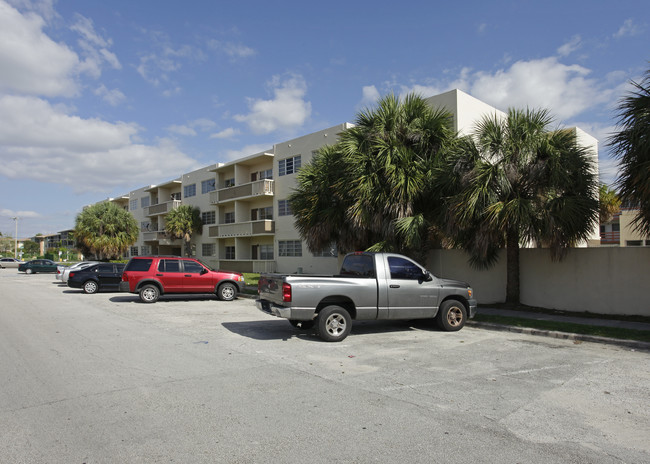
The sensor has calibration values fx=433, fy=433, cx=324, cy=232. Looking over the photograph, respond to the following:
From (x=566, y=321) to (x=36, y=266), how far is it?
153 ft

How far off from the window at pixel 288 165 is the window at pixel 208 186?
11340 millimetres

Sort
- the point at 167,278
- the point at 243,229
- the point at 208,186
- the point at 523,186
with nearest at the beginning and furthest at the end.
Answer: the point at 523,186
the point at 167,278
the point at 243,229
the point at 208,186

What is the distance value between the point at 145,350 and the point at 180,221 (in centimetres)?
3328

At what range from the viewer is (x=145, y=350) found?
27.0ft

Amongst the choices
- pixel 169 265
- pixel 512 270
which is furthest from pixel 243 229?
pixel 512 270

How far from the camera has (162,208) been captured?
4662 centimetres

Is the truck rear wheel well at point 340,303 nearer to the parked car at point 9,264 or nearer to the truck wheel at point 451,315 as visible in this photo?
the truck wheel at point 451,315

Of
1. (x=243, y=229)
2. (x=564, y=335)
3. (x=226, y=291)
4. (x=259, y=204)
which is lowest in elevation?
(x=564, y=335)

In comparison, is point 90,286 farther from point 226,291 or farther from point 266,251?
point 266,251

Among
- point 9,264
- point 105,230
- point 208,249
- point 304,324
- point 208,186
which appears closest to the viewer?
point 304,324

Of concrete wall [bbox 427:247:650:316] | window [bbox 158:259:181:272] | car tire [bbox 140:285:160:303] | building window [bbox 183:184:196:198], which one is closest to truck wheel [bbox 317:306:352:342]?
concrete wall [bbox 427:247:650:316]

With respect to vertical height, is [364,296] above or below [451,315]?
above

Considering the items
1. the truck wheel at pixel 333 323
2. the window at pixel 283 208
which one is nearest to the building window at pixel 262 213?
the window at pixel 283 208

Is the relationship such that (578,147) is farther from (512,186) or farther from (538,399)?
(538,399)
